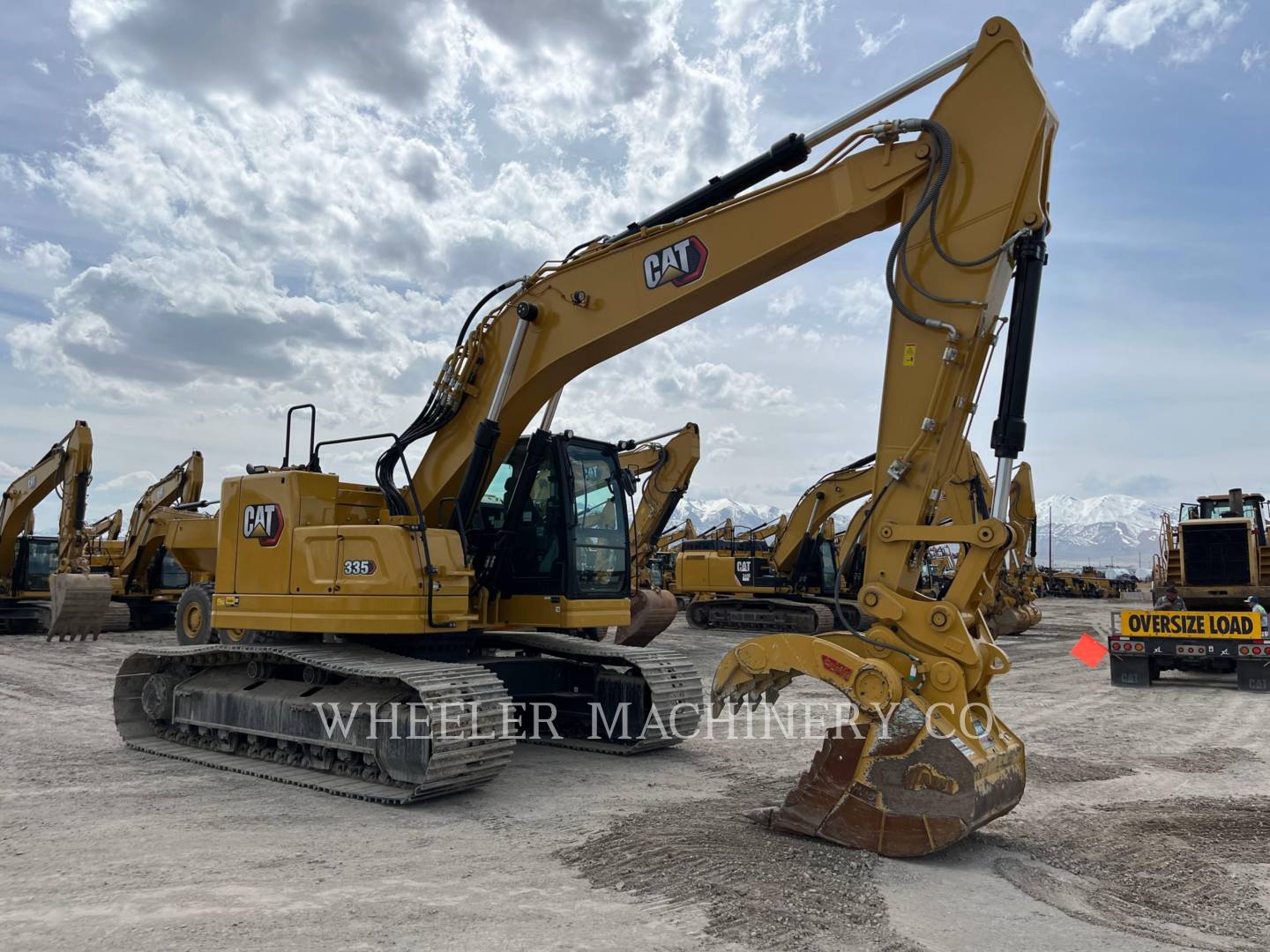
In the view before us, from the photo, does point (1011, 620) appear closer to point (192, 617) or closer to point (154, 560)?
point (192, 617)

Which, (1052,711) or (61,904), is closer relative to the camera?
(61,904)

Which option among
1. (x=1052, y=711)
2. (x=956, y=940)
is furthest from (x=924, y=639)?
(x=1052, y=711)

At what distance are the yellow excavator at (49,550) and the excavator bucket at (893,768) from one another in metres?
17.6

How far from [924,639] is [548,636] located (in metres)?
4.49

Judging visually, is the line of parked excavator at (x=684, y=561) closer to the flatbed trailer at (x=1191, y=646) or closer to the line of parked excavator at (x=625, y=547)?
the flatbed trailer at (x=1191, y=646)

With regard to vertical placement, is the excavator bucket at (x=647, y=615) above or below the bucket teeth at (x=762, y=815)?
above

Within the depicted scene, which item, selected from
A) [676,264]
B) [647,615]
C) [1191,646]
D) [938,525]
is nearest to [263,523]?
[676,264]

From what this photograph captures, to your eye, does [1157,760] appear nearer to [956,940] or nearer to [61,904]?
[956,940]

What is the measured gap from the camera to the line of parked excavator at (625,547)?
588 centimetres

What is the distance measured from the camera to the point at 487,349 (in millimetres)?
8398

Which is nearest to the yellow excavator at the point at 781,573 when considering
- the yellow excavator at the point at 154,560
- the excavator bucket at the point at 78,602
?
the yellow excavator at the point at 154,560

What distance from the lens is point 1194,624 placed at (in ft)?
46.5

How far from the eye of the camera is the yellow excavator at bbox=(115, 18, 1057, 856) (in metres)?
5.88

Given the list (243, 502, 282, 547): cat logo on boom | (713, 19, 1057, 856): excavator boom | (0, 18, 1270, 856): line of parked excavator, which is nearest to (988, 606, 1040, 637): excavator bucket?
(0, 18, 1270, 856): line of parked excavator
